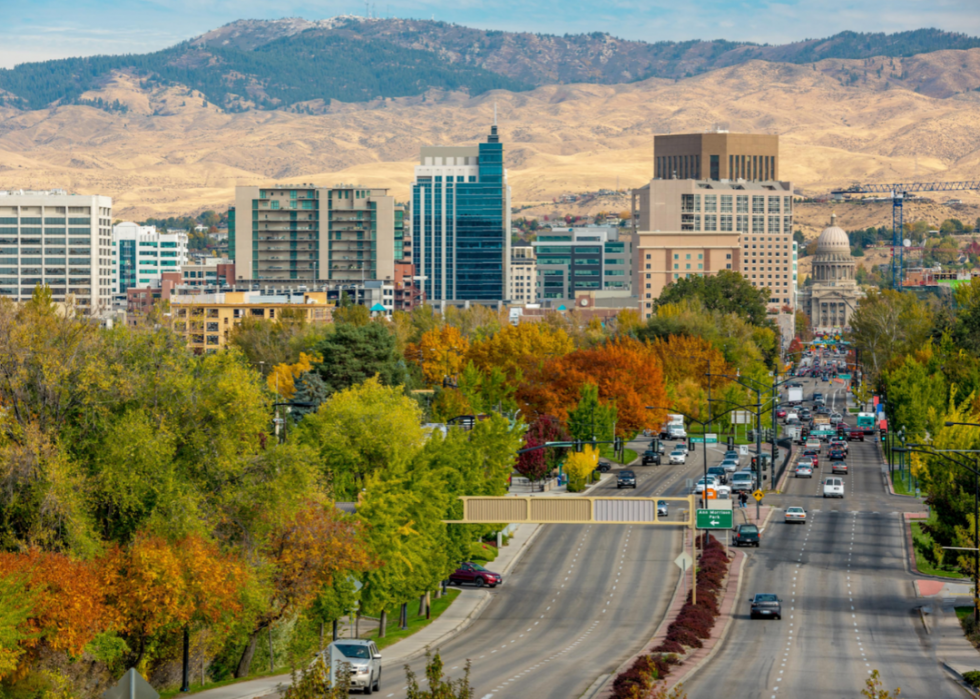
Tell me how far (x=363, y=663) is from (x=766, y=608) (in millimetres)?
24787

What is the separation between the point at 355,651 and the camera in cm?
5050

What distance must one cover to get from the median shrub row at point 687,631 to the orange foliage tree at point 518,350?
6610 centimetres

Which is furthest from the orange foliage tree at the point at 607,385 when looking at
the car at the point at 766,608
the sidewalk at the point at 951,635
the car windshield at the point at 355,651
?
the car windshield at the point at 355,651

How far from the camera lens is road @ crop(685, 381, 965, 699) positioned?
5275cm

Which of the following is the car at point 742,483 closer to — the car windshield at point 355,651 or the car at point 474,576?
the car at point 474,576

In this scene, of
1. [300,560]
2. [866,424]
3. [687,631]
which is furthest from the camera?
[866,424]

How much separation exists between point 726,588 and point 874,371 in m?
130

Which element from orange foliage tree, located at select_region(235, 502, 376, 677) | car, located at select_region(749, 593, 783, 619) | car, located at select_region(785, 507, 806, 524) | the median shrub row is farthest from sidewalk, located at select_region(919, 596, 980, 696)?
orange foliage tree, located at select_region(235, 502, 376, 677)

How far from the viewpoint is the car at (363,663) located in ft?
161

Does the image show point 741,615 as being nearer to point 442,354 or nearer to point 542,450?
point 542,450

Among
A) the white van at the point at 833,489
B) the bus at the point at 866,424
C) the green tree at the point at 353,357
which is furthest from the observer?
the bus at the point at 866,424

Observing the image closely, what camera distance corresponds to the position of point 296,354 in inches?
6742

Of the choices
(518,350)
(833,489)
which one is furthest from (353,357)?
(833,489)

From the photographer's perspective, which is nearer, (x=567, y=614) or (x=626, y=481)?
(x=567, y=614)
